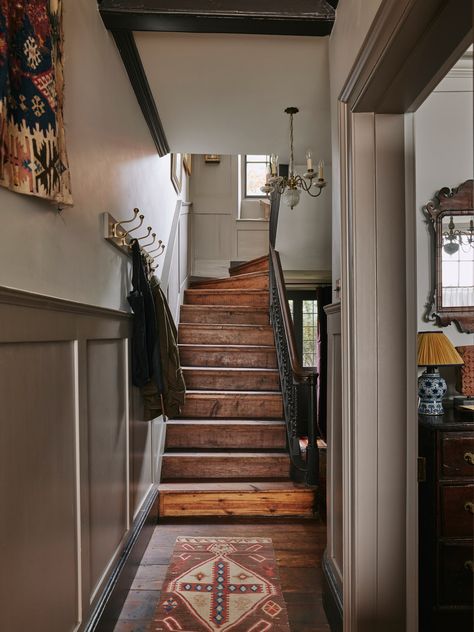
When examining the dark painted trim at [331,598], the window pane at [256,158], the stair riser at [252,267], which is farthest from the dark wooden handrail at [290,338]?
the window pane at [256,158]

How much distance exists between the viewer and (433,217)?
2.48 meters

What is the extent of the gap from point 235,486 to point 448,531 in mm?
1591

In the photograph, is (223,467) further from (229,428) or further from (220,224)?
(220,224)

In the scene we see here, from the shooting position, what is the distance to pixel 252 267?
21.8 feet

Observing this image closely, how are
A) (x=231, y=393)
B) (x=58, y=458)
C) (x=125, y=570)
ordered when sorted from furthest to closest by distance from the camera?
1. (x=231, y=393)
2. (x=125, y=570)
3. (x=58, y=458)

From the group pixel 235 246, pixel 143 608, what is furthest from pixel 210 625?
pixel 235 246

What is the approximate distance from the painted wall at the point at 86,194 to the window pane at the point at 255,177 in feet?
16.7

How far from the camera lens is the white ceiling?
2311 millimetres

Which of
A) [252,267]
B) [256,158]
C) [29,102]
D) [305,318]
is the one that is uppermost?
[256,158]

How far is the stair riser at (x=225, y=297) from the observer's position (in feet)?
18.4

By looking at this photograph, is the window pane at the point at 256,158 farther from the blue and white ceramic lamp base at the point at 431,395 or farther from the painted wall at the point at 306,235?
the blue and white ceramic lamp base at the point at 431,395

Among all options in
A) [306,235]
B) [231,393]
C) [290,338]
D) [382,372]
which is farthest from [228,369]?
[306,235]

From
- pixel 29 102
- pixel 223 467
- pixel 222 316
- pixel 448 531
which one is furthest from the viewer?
pixel 222 316

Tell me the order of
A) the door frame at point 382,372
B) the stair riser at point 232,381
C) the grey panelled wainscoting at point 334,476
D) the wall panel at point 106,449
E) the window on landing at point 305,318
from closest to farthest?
the door frame at point 382,372 < the wall panel at point 106,449 < the grey panelled wainscoting at point 334,476 < the stair riser at point 232,381 < the window on landing at point 305,318
